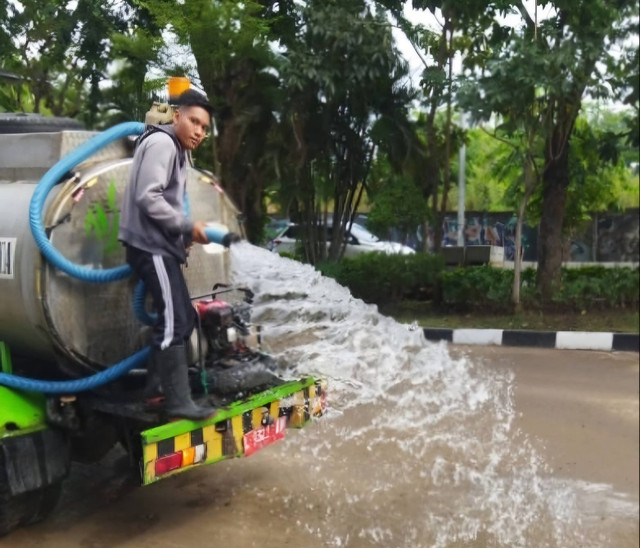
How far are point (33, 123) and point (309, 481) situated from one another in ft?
6.18

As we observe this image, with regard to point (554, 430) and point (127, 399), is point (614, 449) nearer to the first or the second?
point (554, 430)

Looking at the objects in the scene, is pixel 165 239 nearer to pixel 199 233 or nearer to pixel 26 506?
pixel 199 233

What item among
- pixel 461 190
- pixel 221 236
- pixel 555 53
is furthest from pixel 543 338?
pixel 221 236

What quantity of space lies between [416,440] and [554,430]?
1.15m

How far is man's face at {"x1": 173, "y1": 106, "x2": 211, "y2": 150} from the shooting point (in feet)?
7.41

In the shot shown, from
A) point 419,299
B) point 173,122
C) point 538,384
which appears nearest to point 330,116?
point 419,299

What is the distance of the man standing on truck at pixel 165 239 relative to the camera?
2451mm

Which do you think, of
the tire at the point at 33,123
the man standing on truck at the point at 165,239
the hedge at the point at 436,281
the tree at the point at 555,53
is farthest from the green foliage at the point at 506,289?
the tire at the point at 33,123

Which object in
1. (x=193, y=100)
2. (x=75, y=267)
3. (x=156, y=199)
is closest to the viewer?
(x=193, y=100)

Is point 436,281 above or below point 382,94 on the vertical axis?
below

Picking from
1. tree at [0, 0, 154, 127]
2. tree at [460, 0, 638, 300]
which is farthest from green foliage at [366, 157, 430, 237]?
tree at [0, 0, 154, 127]

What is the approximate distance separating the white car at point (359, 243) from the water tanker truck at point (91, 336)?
417 millimetres

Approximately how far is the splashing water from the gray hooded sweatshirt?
25 centimetres

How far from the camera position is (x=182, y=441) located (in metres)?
2.67
